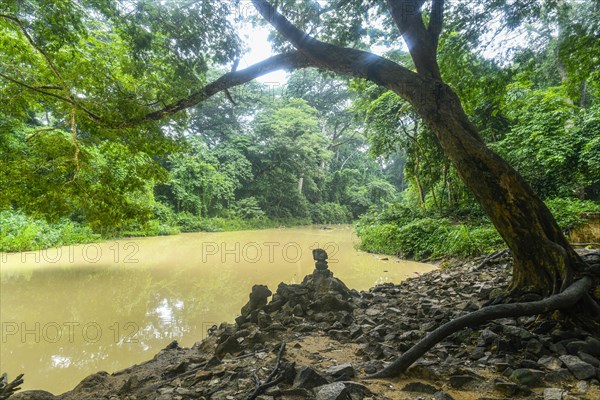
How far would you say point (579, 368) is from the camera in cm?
181

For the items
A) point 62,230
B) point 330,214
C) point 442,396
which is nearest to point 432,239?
point 442,396

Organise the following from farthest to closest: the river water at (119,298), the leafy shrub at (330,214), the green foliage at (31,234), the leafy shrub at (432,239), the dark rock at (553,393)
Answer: the leafy shrub at (330,214), the green foliage at (31,234), the leafy shrub at (432,239), the river water at (119,298), the dark rock at (553,393)

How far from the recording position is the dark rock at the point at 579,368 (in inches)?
69.4

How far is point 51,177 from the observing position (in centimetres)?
440

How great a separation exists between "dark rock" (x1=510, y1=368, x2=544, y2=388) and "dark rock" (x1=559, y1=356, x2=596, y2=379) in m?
0.19

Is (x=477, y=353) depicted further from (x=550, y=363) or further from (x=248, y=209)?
(x=248, y=209)

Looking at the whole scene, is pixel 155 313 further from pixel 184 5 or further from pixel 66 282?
pixel 184 5

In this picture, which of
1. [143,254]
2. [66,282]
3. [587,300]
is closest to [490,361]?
[587,300]

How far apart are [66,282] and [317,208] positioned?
73.3 feet

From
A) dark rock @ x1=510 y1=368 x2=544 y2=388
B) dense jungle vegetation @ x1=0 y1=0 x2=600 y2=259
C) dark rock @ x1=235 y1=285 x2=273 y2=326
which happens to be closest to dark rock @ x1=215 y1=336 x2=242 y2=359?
dark rock @ x1=235 y1=285 x2=273 y2=326

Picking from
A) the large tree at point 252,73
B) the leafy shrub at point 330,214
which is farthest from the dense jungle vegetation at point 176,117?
the leafy shrub at point 330,214

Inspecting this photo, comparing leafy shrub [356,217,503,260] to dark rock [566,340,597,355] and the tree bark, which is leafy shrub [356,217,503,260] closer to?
the tree bark

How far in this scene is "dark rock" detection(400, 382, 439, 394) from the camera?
1.78 metres

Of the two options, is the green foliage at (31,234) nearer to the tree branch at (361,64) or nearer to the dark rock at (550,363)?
the tree branch at (361,64)
